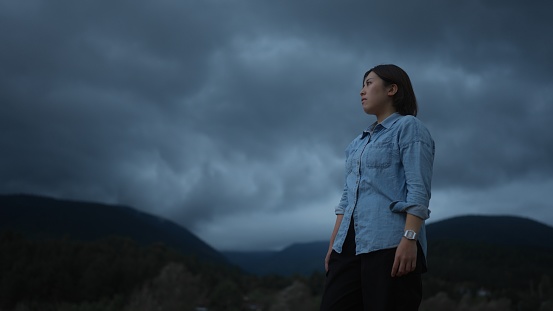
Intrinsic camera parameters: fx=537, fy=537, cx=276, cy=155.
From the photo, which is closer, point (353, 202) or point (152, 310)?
point (353, 202)

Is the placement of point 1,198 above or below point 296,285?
above

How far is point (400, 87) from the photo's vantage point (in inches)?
100

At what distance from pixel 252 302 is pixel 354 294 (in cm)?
3003

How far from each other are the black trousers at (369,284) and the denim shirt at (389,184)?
1.7 inches

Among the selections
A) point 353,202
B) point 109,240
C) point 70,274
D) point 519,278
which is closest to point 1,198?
point 109,240

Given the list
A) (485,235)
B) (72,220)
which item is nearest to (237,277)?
(485,235)

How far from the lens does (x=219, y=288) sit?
34.5 m

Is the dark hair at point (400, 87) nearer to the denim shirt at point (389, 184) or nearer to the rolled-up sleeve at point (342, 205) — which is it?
the denim shirt at point (389, 184)

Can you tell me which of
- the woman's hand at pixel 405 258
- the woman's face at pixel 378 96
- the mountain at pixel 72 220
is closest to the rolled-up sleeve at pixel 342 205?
the woman's face at pixel 378 96

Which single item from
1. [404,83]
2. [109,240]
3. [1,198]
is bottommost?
[404,83]

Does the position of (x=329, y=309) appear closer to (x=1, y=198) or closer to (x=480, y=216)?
(x=480, y=216)

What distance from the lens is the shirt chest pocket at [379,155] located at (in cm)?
235

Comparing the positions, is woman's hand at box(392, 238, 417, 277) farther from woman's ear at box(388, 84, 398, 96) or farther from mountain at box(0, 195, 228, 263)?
mountain at box(0, 195, 228, 263)

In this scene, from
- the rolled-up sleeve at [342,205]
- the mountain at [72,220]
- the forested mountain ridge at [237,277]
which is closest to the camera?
the rolled-up sleeve at [342,205]
